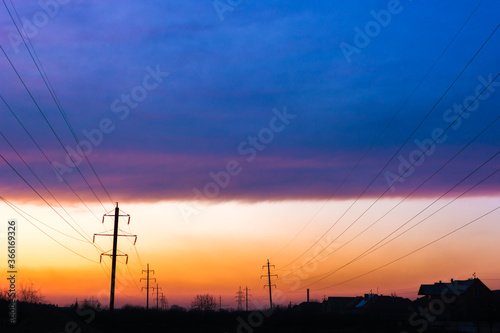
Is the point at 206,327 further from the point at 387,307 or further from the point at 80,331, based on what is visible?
the point at 387,307

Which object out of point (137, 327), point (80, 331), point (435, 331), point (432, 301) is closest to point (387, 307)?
point (432, 301)

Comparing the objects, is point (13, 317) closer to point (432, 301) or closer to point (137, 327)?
point (137, 327)

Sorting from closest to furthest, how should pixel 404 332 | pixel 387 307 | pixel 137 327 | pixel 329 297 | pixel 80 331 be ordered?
pixel 80 331 < pixel 404 332 < pixel 137 327 < pixel 387 307 < pixel 329 297

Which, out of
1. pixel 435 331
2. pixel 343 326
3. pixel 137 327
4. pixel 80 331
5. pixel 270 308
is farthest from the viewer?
pixel 270 308

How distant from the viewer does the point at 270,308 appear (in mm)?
106500

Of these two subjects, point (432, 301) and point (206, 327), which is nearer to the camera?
point (206, 327)

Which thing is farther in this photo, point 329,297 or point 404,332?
point 329,297

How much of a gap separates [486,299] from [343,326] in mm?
42357

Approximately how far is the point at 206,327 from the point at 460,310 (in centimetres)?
5707

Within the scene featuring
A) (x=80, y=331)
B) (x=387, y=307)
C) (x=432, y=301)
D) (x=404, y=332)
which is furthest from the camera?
(x=387, y=307)

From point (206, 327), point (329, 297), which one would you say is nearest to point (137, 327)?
point (206, 327)

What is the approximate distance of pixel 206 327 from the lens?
79875mm

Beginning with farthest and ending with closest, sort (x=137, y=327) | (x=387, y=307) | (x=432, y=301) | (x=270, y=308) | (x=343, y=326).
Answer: (x=387, y=307), (x=432, y=301), (x=270, y=308), (x=343, y=326), (x=137, y=327)

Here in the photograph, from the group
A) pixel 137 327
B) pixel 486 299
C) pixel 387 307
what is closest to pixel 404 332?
pixel 137 327
